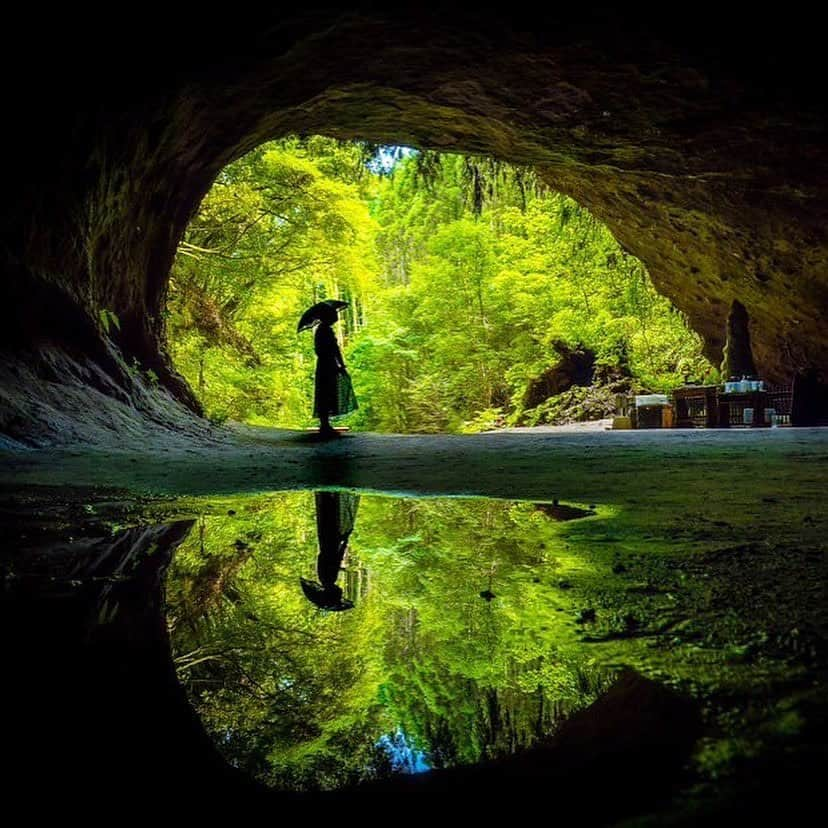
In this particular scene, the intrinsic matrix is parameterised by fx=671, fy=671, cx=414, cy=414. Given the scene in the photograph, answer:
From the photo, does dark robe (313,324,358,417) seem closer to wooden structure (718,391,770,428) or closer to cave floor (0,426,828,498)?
cave floor (0,426,828,498)

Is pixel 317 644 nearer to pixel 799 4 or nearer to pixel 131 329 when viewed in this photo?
pixel 799 4

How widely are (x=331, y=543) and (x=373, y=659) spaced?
140cm

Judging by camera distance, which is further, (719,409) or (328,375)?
(719,409)

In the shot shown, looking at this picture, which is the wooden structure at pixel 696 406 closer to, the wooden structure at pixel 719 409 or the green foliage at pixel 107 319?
the wooden structure at pixel 719 409

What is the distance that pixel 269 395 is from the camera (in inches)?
834

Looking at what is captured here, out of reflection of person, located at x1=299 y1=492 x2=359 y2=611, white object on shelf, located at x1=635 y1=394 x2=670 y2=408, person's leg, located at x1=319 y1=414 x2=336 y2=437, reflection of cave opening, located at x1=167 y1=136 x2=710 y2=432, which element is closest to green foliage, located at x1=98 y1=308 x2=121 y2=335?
reflection of cave opening, located at x1=167 y1=136 x2=710 y2=432

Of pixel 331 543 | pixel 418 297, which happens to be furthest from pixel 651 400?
pixel 418 297

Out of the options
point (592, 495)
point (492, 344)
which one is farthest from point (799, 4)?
point (492, 344)

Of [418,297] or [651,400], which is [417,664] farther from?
[418,297]

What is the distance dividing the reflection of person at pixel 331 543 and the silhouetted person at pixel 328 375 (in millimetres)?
6637

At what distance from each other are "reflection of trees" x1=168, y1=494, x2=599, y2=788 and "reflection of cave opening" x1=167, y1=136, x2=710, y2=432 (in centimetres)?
1079

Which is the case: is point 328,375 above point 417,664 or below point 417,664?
above

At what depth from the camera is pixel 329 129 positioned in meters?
11.3

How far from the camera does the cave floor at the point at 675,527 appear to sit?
103 cm
